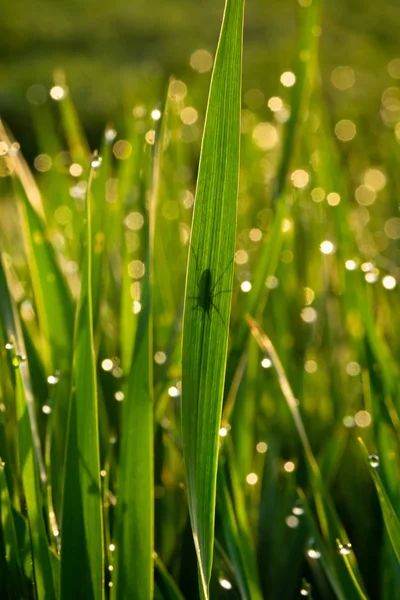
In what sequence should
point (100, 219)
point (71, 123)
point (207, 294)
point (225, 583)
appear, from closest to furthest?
point (207, 294) < point (225, 583) < point (100, 219) < point (71, 123)

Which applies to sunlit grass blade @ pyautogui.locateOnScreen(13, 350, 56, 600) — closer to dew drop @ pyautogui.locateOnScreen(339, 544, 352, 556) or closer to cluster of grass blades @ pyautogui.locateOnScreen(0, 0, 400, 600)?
cluster of grass blades @ pyautogui.locateOnScreen(0, 0, 400, 600)

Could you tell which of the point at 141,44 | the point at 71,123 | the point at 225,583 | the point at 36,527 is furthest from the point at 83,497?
the point at 141,44

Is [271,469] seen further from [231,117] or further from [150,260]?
[231,117]

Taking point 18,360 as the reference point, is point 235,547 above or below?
below

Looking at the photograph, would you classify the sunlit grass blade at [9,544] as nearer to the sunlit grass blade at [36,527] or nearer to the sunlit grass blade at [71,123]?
the sunlit grass blade at [36,527]

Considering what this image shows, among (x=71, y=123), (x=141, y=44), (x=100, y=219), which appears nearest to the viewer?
(x=100, y=219)

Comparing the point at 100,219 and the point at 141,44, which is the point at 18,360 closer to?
the point at 100,219

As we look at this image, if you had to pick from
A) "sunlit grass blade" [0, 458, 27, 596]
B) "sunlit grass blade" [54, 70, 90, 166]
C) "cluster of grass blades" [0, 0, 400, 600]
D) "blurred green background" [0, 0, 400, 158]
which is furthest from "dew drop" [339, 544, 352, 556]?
"blurred green background" [0, 0, 400, 158]
